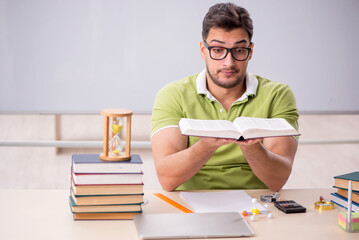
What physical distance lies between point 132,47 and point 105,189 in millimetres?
1704

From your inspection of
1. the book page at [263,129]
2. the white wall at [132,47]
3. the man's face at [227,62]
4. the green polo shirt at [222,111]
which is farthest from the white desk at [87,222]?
the white wall at [132,47]

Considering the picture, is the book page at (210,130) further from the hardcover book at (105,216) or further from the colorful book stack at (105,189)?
the hardcover book at (105,216)

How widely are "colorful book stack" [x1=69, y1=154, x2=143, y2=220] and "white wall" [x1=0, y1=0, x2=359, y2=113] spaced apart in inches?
64.6

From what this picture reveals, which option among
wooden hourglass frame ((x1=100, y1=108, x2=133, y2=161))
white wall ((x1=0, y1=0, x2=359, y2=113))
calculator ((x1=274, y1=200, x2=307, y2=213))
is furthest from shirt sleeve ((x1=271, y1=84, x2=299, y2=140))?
white wall ((x1=0, y1=0, x2=359, y2=113))

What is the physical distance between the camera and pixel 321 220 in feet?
4.94

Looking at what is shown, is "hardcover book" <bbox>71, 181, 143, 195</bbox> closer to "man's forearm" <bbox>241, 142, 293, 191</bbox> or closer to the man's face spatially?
"man's forearm" <bbox>241, 142, 293, 191</bbox>

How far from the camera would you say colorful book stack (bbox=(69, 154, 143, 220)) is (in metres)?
1.46

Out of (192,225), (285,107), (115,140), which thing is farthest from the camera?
(285,107)

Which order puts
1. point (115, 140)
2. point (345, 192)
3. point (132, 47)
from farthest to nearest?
1. point (132, 47)
2. point (345, 192)
3. point (115, 140)

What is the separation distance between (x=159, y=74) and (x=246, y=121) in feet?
5.32

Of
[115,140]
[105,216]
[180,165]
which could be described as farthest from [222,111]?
[105,216]

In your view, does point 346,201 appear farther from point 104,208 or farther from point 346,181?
point 104,208

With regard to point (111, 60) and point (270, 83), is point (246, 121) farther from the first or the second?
point (111, 60)

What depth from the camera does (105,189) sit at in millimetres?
1481
